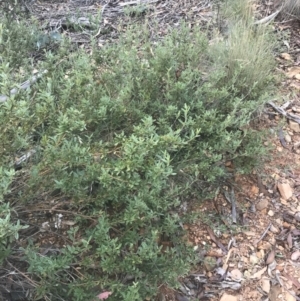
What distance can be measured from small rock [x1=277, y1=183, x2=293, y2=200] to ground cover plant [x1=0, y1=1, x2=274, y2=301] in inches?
12.2

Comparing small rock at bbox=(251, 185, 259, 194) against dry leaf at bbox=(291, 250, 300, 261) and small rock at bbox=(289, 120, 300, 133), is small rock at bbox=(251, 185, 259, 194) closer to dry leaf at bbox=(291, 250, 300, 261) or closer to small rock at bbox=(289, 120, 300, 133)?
dry leaf at bbox=(291, 250, 300, 261)

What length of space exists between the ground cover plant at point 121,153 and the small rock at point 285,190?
12.2 inches

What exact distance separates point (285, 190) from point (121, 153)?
1.17 metres

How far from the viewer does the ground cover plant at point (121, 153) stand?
1.88 metres

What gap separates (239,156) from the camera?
8.78ft

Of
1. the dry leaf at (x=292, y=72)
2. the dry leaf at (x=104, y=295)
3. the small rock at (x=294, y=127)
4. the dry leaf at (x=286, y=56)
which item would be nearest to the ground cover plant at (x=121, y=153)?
the dry leaf at (x=104, y=295)

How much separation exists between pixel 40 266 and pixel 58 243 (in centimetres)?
38

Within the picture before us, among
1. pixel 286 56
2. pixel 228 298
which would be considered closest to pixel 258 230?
pixel 228 298

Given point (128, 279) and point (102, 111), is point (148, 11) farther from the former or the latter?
point (128, 279)

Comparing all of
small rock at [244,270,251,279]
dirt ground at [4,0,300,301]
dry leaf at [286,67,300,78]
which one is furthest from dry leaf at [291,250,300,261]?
dry leaf at [286,67,300,78]

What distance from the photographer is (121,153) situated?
2100mm

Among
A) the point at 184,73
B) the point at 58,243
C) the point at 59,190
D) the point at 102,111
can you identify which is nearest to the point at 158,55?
the point at 184,73

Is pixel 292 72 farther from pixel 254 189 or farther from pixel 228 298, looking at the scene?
pixel 228 298

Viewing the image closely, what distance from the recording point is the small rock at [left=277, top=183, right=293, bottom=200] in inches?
111
